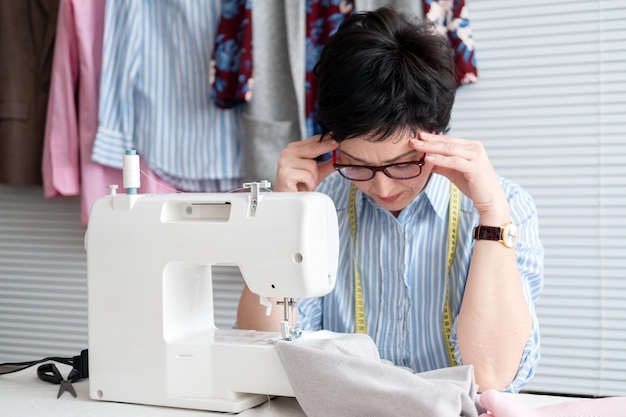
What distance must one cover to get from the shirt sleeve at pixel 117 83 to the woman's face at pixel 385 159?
1.29 meters

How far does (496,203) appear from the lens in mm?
1688

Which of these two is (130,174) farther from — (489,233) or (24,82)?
(24,82)

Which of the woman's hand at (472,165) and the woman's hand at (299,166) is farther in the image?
the woman's hand at (299,166)

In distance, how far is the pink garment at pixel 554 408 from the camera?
1173 millimetres

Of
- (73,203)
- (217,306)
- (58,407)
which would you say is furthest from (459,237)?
(73,203)

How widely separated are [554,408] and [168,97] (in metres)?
1.98

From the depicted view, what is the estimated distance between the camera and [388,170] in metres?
1.68

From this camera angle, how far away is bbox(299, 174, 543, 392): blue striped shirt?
1.82m

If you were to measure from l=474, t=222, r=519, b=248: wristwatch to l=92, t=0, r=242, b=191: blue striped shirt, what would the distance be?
1286 millimetres

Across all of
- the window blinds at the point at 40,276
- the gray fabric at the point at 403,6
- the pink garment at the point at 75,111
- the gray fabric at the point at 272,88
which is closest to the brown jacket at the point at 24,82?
the pink garment at the point at 75,111

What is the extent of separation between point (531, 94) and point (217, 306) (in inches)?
56.7

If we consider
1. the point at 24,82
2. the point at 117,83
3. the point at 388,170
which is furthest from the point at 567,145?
the point at 24,82

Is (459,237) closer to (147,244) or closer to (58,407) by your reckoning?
(147,244)

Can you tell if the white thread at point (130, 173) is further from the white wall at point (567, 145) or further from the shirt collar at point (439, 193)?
the white wall at point (567, 145)
